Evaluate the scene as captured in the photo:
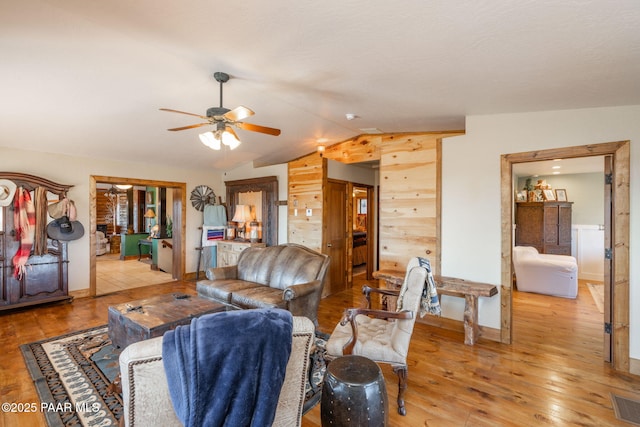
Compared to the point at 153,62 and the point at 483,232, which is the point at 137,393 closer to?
the point at 153,62

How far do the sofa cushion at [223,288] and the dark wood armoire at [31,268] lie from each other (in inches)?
95.0

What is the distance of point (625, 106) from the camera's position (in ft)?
9.00

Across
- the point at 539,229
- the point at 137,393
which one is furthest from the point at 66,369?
the point at 539,229

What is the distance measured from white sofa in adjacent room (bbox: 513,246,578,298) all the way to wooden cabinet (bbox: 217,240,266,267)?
4852mm

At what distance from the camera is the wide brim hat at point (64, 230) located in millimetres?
4543

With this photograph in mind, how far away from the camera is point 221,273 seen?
14.1ft

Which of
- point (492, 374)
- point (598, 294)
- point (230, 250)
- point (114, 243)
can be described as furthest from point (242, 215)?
point (114, 243)

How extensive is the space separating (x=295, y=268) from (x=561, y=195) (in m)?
6.83

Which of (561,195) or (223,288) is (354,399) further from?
(561,195)

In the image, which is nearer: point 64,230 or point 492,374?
point 492,374

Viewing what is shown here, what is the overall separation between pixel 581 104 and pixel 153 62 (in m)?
4.02

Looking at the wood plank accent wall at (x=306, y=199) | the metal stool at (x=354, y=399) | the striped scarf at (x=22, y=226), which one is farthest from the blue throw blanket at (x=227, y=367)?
the striped scarf at (x=22, y=226)

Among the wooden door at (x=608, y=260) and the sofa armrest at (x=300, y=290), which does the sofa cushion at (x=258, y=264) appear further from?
the wooden door at (x=608, y=260)

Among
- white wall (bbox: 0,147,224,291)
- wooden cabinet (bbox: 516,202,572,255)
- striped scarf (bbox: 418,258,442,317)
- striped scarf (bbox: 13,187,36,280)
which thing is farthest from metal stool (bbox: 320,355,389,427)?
wooden cabinet (bbox: 516,202,572,255)
